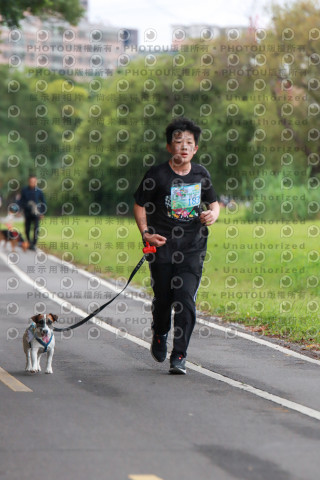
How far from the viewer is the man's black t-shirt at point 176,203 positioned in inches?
392

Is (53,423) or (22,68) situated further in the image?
(22,68)

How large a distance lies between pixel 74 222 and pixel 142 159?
643 inches

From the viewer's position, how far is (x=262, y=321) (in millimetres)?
14664

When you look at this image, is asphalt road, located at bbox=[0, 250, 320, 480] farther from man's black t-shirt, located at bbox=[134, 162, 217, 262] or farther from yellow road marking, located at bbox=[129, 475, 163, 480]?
man's black t-shirt, located at bbox=[134, 162, 217, 262]

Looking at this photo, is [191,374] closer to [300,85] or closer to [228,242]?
[228,242]

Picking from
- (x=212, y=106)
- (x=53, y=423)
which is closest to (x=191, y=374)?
(x=53, y=423)

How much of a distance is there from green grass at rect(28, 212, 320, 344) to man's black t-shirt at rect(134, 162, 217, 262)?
11.2 ft

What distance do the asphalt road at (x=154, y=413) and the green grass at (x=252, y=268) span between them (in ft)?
5.96

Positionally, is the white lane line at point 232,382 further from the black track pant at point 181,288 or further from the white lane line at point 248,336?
the white lane line at point 248,336

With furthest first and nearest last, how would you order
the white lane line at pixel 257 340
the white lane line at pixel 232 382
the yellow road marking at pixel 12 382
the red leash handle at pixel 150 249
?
the white lane line at pixel 257 340
the red leash handle at pixel 150 249
the yellow road marking at pixel 12 382
the white lane line at pixel 232 382

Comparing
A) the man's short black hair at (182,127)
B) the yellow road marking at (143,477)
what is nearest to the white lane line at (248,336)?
the man's short black hair at (182,127)

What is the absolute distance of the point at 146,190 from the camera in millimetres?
10031

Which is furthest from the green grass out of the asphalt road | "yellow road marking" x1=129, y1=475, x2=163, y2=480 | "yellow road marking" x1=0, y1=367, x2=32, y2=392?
"yellow road marking" x1=129, y1=475, x2=163, y2=480

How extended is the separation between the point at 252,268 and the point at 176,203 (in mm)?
12201
